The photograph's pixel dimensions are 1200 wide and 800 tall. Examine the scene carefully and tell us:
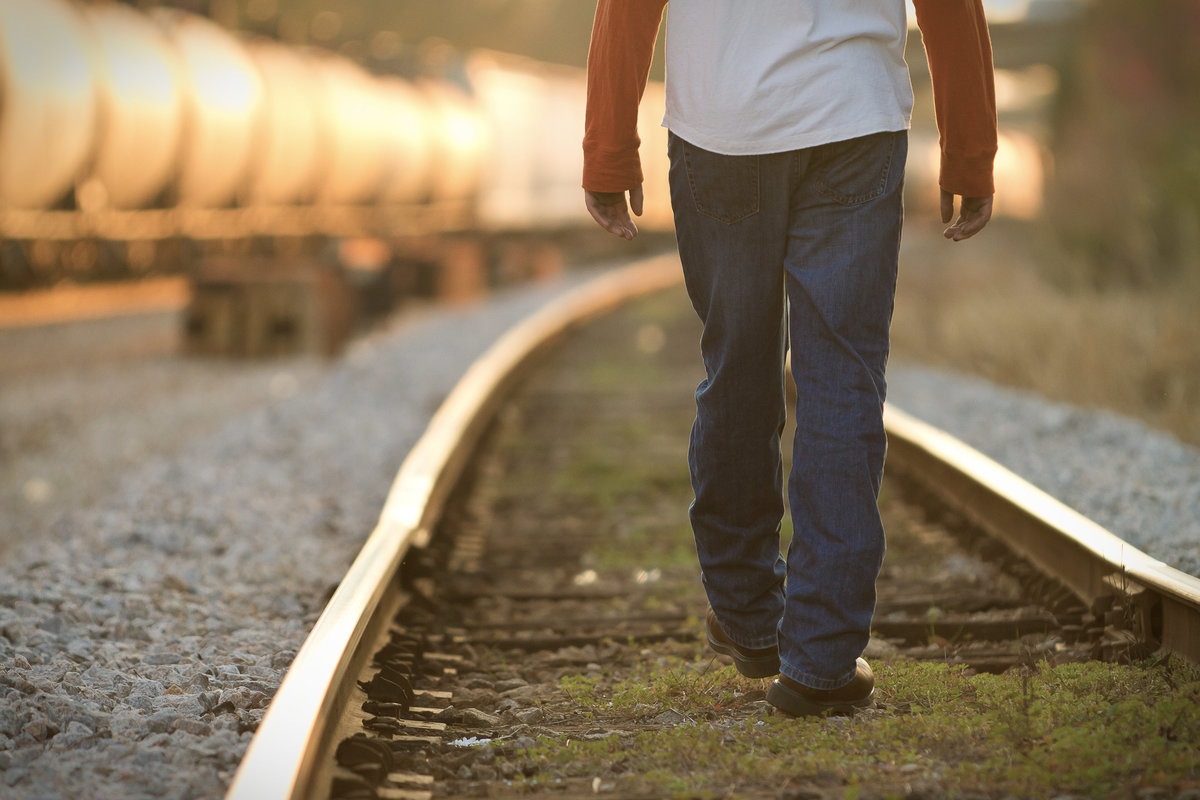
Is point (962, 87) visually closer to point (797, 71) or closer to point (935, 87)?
point (935, 87)

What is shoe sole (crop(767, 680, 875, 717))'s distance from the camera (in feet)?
7.16

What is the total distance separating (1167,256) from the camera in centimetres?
958

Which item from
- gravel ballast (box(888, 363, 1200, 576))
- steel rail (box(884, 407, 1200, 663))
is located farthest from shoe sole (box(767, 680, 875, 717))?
gravel ballast (box(888, 363, 1200, 576))

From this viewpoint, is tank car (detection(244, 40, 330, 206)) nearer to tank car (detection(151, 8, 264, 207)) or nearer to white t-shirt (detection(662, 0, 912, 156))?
tank car (detection(151, 8, 264, 207))

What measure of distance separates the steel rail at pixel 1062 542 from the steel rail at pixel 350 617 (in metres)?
1.58

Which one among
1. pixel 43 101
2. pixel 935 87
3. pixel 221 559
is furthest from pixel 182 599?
pixel 43 101

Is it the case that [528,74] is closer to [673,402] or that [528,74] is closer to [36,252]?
[36,252]

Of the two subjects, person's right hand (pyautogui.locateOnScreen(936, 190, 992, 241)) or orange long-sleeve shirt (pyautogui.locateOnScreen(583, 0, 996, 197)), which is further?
person's right hand (pyautogui.locateOnScreen(936, 190, 992, 241))

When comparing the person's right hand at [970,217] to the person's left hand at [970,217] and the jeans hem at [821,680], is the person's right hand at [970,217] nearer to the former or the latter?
the person's left hand at [970,217]

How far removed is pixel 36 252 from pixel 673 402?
461cm

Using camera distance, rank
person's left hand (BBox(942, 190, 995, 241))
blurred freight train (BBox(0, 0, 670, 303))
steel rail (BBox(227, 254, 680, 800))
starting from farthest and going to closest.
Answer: blurred freight train (BBox(0, 0, 670, 303)) → person's left hand (BBox(942, 190, 995, 241)) → steel rail (BBox(227, 254, 680, 800))

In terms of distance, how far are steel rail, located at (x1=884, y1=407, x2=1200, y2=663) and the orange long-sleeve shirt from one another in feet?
2.89

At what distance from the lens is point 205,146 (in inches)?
394

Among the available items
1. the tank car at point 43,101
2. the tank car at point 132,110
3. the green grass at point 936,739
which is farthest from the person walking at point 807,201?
the tank car at point 132,110
